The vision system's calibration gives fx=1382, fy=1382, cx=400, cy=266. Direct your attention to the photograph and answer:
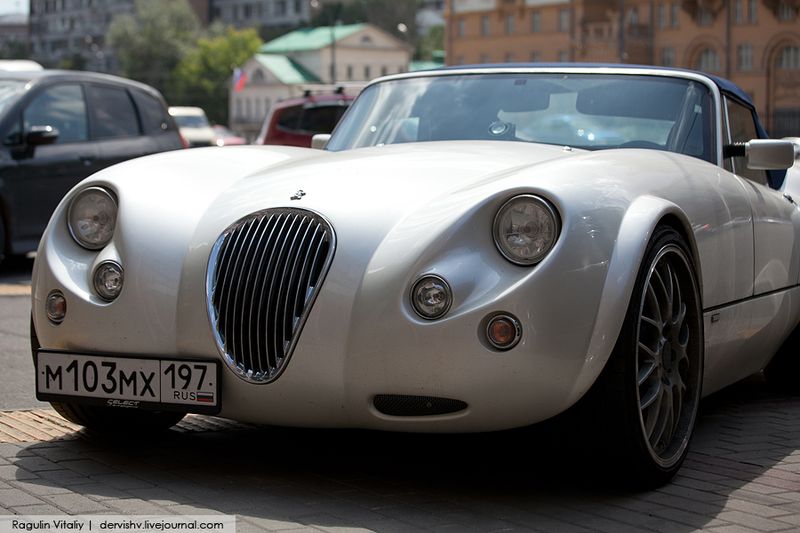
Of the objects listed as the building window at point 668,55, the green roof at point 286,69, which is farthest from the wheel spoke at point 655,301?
the green roof at point 286,69

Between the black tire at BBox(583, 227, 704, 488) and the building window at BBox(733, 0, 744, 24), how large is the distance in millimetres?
80867

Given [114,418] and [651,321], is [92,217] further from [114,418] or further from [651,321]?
[651,321]

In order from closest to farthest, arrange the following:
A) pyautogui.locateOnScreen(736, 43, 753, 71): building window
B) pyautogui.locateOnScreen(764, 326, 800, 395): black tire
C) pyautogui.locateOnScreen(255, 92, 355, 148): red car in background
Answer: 1. pyautogui.locateOnScreen(764, 326, 800, 395): black tire
2. pyautogui.locateOnScreen(255, 92, 355, 148): red car in background
3. pyautogui.locateOnScreen(736, 43, 753, 71): building window

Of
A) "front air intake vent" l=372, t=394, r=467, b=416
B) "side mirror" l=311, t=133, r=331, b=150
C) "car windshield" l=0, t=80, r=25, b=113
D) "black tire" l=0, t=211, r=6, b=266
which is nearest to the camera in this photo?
"front air intake vent" l=372, t=394, r=467, b=416

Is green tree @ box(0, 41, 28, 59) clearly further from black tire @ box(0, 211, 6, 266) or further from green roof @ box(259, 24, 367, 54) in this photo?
black tire @ box(0, 211, 6, 266)

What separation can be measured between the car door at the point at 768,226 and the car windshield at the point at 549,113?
300mm

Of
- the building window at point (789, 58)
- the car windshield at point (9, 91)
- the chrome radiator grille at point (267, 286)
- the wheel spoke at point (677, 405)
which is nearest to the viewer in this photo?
the chrome radiator grille at point (267, 286)

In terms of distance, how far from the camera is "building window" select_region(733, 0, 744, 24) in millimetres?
81812

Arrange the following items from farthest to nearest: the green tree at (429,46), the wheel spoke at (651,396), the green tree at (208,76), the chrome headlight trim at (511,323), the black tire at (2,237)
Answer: the green tree at (429,46)
the green tree at (208,76)
the black tire at (2,237)
the wheel spoke at (651,396)
the chrome headlight trim at (511,323)

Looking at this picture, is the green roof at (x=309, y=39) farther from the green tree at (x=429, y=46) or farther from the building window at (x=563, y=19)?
the building window at (x=563, y=19)

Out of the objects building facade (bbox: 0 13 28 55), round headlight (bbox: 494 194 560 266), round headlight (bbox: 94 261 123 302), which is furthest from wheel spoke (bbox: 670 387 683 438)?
building facade (bbox: 0 13 28 55)

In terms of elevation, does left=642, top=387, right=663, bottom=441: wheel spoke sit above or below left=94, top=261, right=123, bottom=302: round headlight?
below

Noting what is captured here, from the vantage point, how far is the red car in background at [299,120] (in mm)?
20656

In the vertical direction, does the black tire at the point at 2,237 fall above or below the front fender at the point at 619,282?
below
